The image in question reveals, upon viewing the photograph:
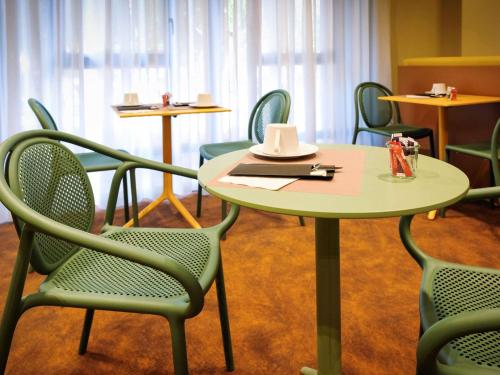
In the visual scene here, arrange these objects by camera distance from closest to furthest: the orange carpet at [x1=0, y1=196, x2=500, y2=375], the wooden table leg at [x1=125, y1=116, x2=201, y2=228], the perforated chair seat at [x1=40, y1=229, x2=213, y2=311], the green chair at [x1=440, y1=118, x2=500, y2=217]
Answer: the perforated chair seat at [x1=40, y1=229, x2=213, y2=311] < the orange carpet at [x1=0, y1=196, x2=500, y2=375] < the green chair at [x1=440, y1=118, x2=500, y2=217] < the wooden table leg at [x1=125, y1=116, x2=201, y2=228]

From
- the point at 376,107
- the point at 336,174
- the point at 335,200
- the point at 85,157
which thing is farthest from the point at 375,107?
the point at 335,200

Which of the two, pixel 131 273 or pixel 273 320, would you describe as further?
pixel 273 320

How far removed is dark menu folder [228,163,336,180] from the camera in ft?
3.88

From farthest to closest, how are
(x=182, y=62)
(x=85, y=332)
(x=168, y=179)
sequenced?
(x=182, y=62) → (x=168, y=179) → (x=85, y=332)

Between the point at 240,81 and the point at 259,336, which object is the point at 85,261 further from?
the point at 240,81

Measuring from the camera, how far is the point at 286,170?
1.22 meters

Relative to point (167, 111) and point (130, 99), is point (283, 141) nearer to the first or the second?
point (167, 111)

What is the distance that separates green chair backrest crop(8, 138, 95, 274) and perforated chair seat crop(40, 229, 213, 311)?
5cm

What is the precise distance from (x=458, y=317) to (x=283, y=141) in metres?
0.73

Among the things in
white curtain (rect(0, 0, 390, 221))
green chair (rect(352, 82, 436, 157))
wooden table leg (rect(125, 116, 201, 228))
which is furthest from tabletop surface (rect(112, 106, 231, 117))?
green chair (rect(352, 82, 436, 157))

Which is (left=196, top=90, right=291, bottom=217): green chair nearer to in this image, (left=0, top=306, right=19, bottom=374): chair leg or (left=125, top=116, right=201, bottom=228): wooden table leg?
(left=125, top=116, right=201, bottom=228): wooden table leg

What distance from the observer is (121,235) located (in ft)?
4.93

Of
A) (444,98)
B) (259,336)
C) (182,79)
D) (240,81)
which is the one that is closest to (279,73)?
(240,81)

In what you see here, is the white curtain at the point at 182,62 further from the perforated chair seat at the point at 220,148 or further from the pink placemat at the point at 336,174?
the pink placemat at the point at 336,174
